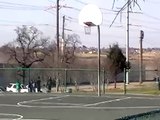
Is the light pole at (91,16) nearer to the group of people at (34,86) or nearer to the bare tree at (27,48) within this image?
the group of people at (34,86)

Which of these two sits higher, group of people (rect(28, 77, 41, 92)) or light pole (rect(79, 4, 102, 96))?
light pole (rect(79, 4, 102, 96))

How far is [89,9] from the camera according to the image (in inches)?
1067

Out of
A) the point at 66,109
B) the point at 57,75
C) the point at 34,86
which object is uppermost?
the point at 57,75

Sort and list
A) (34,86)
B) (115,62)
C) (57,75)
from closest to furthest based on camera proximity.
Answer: (34,86), (57,75), (115,62)

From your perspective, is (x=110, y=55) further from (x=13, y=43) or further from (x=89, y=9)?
(x=89, y=9)

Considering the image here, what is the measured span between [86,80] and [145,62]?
54551 mm

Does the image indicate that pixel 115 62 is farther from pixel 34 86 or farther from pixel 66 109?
pixel 66 109

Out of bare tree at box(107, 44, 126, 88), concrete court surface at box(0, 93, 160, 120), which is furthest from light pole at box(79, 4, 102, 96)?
bare tree at box(107, 44, 126, 88)

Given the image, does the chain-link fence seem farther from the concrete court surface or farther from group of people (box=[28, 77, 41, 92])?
the concrete court surface

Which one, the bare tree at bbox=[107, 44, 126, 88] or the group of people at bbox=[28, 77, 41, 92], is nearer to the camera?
the group of people at bbox=[28, 77, 41, 92]

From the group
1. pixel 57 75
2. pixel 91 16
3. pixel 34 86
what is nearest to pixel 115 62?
pixel 57 75

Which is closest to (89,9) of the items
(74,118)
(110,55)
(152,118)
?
(74,118)

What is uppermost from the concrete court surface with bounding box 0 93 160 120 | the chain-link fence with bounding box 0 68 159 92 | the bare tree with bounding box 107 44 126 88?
the bare tree with bounding box 107 44 126 88

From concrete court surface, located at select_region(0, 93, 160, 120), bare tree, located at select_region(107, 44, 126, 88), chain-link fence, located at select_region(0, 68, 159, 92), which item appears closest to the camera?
concrete court surface, located at select_region(0, 93, 160, 120)
